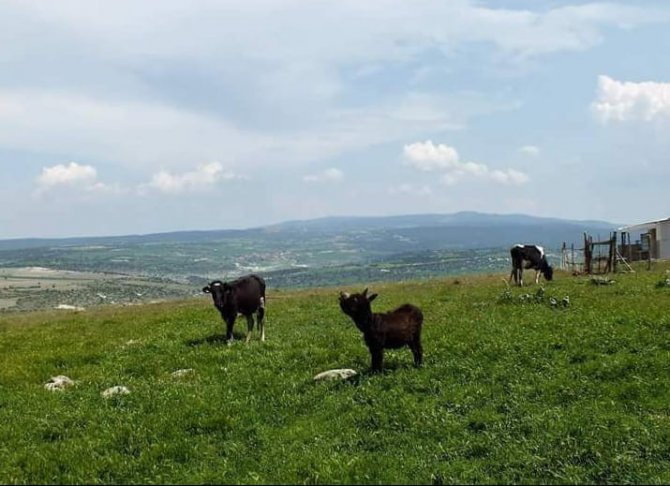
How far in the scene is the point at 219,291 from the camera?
25.1 m

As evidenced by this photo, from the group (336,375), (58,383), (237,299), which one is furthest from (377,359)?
(58,383)

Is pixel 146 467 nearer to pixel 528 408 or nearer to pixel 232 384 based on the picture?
pixel 232 384

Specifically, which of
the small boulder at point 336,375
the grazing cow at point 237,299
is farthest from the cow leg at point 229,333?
the small boulder at point 336,375

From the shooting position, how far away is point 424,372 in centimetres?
1770

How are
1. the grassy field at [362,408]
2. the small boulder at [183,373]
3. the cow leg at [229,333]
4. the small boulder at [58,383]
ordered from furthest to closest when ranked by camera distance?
the cow leg at [229,333], the small boulder at [183,373], the small boulder at [58,383], the grassy field at [362,408]

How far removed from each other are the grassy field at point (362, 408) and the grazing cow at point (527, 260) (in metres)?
17.7

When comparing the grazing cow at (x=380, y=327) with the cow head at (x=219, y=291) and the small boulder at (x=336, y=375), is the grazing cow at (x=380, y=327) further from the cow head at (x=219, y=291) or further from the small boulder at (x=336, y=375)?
the cow head at (x=219, y=291)

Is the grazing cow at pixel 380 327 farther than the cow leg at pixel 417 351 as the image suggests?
No

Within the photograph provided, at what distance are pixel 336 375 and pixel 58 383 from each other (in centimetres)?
830

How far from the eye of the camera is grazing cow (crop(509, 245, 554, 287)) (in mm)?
42894

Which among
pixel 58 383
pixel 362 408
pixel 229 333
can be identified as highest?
pixel 229 333

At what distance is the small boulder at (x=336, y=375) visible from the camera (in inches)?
706

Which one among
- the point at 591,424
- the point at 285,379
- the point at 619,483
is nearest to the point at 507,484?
the point at 619,483

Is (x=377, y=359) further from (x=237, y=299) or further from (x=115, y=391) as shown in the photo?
(x=237, y=299)
